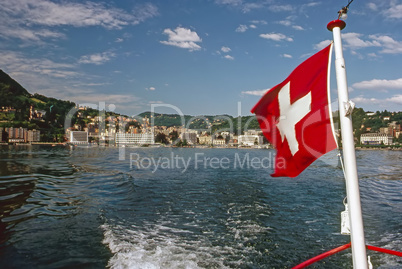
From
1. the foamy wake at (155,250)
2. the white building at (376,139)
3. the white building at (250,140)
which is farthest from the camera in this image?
the white building at (250,140)

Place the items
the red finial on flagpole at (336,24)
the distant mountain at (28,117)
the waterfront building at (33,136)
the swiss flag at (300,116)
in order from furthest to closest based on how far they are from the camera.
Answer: the distant mountain at (28,117)
the waterfront building at (33,136)
the swiss flag at (300,116)
the red finial on flagpole at (336,24)

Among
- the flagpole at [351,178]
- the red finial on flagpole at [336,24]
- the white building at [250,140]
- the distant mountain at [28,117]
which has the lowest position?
the white building at [250,140]

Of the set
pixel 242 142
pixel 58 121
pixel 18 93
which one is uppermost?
pixel 18 93

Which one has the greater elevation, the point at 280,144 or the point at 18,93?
the point at 18,93

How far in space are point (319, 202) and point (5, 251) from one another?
453 inches

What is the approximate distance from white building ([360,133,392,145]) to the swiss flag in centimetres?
17156

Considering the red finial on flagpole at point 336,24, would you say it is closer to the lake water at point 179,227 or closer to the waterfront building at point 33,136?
the lake water at point 179,227

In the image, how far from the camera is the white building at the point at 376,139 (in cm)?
14425

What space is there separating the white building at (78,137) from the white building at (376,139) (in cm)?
16883

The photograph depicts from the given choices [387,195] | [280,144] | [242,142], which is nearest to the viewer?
[280,144]

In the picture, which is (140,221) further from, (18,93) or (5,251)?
(18,93)

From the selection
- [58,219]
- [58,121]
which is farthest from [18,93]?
[58,219]

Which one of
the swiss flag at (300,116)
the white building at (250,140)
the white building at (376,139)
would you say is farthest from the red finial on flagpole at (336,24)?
the white building at (250,140)

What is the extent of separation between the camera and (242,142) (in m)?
189
